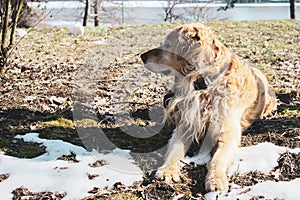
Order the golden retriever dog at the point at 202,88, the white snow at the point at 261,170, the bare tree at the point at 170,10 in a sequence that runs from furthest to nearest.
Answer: the bare tree at the point at 170,10, the golden retriever dog at the point at 202,88, the white snow at the point at 261,170

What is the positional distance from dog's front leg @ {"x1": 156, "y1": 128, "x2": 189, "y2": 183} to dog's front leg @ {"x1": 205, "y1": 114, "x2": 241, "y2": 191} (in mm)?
273

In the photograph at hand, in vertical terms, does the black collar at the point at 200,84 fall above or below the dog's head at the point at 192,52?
below

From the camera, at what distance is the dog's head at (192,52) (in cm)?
365

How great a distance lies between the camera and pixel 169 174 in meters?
3.26

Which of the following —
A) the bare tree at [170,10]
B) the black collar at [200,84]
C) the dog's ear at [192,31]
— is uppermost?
the dog's ear at [192,31]

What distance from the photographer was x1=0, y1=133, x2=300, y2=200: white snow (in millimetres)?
3053

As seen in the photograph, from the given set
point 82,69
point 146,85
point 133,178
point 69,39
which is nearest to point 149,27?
point 69,39

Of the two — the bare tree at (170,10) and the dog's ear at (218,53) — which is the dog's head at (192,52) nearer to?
the dog's ear at (218,53)

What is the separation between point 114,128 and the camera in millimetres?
4316

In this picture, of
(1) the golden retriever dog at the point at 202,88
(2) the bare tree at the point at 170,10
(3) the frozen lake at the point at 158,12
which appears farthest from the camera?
(2) the bare tree at the point at 170,10

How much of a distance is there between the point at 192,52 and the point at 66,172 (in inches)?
61.9

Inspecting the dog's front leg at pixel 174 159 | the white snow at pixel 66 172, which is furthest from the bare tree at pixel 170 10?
the white snow at pixel 66 172

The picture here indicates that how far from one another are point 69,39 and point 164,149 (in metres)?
6.47

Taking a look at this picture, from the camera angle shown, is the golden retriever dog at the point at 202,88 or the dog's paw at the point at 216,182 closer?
the dog's paw at the point at 216,182
